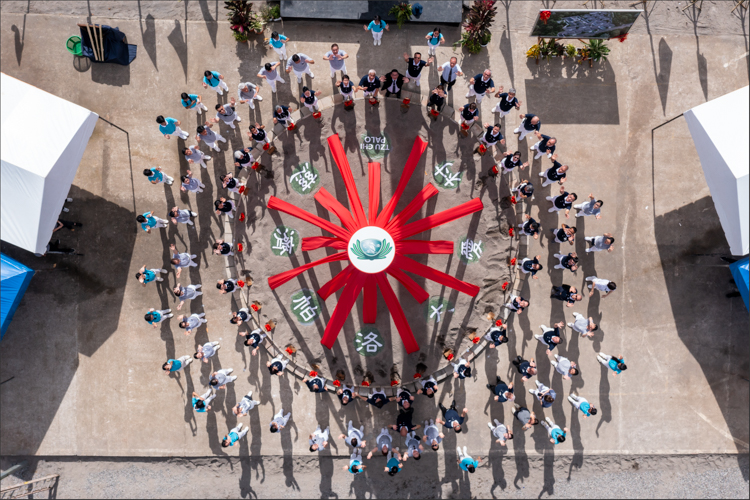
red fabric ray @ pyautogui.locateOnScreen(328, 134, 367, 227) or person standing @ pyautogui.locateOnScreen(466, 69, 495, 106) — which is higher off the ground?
person standing @ pyautogui.locateOnScreen(466, 69, 495, 106)

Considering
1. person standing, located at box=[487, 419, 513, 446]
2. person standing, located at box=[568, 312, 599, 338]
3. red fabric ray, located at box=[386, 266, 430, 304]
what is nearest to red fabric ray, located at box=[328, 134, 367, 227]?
red fabric ray, located at box=[386, 266, 430, 304]

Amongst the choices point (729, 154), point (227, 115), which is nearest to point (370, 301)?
point (227, 115)

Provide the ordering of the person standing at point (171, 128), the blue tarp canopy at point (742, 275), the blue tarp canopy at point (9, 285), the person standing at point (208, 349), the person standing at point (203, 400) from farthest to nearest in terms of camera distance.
Answer: the person standing at point (208, 349) < the blue tarp canopy at point (742, 275) < the blue tarp canopy at point (9, 285) < the person standing at point (171, 128) < the person standing at point (203, 400)

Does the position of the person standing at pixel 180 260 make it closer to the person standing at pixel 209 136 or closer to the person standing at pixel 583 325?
the person standing at pixel 209 136

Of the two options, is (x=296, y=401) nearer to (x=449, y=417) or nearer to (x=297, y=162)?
(x=449, y=417)

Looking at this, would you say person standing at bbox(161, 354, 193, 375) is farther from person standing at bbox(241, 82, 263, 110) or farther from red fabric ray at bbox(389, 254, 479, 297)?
person standing at bbox(241, 82, 263, 110)

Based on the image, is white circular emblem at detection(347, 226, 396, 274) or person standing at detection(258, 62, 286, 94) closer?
white circular emblem at detection(347, 226, 396, 274)

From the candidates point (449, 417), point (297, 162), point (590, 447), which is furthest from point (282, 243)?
point (590, 447)

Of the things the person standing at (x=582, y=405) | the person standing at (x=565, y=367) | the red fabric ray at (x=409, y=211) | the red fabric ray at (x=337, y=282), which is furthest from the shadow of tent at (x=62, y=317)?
the person standing at (x=582, y=405)
